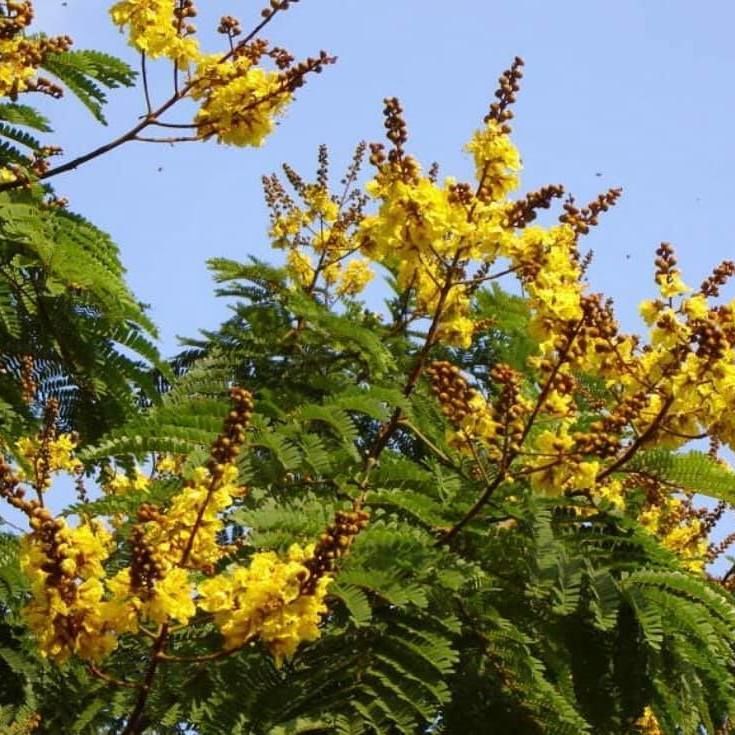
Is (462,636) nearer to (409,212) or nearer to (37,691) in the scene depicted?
(409,212)

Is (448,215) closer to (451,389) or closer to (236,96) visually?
(451,389)

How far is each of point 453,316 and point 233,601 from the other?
4.83 ft

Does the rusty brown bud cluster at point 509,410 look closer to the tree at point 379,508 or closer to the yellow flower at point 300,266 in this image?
the tree at point 379,508

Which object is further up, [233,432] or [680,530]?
[680,530]

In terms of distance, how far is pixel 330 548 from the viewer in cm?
286

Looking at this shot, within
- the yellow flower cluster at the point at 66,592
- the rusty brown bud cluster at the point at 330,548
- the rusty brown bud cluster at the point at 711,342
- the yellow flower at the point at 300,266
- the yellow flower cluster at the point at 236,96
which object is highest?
the yellow flower at the point at 300,266

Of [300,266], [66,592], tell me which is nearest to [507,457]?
[66,592]

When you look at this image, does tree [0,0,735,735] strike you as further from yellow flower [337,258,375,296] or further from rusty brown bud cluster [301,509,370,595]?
yellow flower [337,258,375,296]

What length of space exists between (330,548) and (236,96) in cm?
252

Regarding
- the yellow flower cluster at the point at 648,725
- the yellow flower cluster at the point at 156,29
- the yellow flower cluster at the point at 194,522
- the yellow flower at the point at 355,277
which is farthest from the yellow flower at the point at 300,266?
the yellow flower cluster at the point at 194,522

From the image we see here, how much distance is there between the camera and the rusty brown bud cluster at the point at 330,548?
9.35 feet

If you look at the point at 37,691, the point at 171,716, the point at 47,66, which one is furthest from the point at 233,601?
the point at 47,66

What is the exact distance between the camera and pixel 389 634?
3.56 m

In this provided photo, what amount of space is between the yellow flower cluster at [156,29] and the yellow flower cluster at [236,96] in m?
0.07
